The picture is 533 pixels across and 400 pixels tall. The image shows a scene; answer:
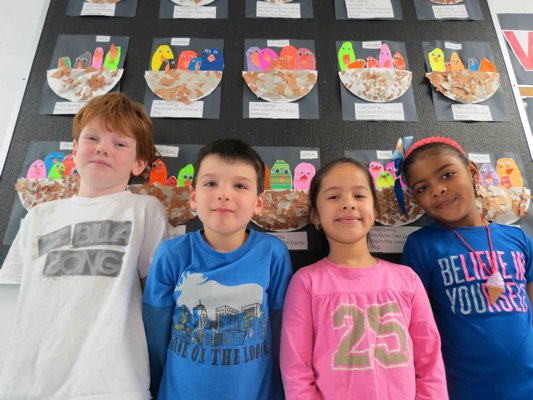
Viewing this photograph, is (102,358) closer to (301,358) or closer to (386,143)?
(301,358)

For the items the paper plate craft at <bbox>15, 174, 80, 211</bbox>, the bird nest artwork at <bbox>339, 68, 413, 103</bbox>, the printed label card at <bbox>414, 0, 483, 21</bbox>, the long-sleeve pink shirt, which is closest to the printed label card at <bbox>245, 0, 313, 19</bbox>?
the bird nest artwork at <bbox>339, 68, 413, 103</bbox>

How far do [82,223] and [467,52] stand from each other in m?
1.69

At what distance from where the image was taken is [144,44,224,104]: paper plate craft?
4.33 feet

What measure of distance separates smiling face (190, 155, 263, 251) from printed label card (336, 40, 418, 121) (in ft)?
2.01

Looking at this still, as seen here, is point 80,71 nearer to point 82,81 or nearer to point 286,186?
point 82,81

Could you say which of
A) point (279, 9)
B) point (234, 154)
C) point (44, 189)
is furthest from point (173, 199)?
point (279, 9)

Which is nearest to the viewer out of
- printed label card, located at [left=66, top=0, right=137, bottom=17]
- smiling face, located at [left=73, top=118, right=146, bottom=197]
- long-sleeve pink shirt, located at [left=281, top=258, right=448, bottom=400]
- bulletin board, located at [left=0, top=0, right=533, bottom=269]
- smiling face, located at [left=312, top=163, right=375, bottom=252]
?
long-sleeve pink shirt, located at [left=281, top=258, right=448, bottom=400]

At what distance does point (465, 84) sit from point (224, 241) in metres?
1.21

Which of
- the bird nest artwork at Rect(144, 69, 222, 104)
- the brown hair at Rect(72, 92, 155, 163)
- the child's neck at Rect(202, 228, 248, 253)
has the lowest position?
the child's neck at Rect(202, 228, 248, 253)

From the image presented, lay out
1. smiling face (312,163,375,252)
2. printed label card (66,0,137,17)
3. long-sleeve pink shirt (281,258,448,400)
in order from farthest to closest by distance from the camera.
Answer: printed label card (66,0,137,17)
smiling face (312,163,375,252)
long-sleeve pink shirt (281,258,448,400)

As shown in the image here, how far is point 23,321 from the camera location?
0.89 metres

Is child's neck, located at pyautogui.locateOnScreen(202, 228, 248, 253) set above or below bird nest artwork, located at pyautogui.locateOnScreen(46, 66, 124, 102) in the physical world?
below

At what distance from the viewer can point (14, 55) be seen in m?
1.44

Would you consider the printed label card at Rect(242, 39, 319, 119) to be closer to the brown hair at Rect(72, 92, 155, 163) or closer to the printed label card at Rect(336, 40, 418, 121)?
the printed label card at Rect(336, 40, 418, 121)
